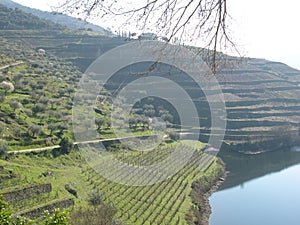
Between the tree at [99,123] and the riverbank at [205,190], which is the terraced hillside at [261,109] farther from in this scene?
the tree at [99,123]

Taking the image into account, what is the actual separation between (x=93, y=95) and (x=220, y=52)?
2976cm

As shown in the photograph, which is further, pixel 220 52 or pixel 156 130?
pixel 156 130

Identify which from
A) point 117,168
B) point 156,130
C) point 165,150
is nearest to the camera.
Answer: point 117,168

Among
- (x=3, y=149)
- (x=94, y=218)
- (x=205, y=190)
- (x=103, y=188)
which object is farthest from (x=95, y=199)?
(x=205, y=190)

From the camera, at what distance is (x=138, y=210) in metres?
15.0

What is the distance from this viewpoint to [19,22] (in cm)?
5834

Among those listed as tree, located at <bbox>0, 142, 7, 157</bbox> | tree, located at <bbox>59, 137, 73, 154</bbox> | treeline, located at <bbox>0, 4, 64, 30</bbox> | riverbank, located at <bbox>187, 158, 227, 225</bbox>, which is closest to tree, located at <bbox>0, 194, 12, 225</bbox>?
tree, located at <bbox>0, 142, 7, 157</bbox>

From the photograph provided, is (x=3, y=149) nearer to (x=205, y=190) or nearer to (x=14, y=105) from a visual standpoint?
(x=14, y=105)

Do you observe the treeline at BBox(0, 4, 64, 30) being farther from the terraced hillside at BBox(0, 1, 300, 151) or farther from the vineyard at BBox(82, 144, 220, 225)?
the vineyard at BBox(82, 144, 220, 225)

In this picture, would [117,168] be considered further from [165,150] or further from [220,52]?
[220,52]

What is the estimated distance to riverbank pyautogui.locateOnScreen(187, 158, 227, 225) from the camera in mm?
16859

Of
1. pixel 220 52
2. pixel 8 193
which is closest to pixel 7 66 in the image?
pixel 8 193

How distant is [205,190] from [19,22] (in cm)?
4842

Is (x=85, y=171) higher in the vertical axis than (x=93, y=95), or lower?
lower
